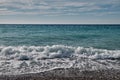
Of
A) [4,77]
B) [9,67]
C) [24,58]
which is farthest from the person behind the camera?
[24,58]

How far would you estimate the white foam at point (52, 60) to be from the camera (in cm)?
999

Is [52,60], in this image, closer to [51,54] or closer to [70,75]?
[51,54]

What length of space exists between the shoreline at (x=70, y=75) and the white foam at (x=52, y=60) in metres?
0.67

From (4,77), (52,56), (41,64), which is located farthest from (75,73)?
(52,56)

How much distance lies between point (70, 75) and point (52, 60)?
11.6 feet

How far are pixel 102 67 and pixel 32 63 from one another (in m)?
4.26

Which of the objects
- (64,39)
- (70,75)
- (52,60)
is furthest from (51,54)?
(64,39)

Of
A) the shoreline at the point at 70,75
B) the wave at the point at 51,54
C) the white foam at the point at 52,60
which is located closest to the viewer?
the shoreline at the point at 70,75

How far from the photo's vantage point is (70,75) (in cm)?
859

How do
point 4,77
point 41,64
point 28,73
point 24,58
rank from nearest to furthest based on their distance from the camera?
point 4,77 < point 28,73 < point 41,64 < point 24,58

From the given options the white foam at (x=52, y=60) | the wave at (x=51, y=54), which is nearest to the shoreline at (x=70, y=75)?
the white foam at (x=52, y=60)

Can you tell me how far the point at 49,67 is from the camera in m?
10.1

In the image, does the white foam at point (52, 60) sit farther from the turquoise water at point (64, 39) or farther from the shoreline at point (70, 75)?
the turquoise water at point (64, 39)

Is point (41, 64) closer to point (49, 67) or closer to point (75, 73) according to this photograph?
point (49, 67)
